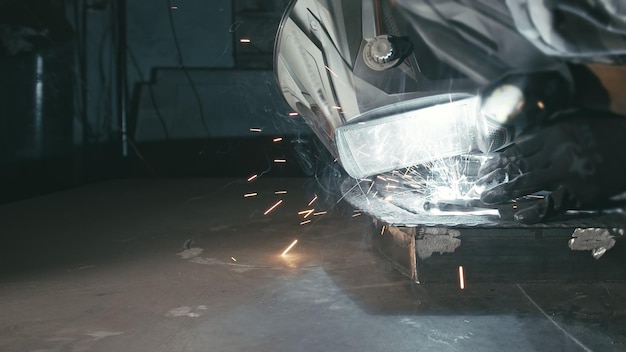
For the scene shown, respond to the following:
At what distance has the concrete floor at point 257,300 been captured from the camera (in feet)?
4.95

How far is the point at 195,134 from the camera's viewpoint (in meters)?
5.47

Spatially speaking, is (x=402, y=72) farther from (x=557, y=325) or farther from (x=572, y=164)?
(x=557, y=325)

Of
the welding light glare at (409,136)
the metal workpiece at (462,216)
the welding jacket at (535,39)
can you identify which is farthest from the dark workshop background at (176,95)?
the welding jacket at (535,39)

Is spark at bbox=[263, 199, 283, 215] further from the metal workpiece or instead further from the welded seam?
the welded seam

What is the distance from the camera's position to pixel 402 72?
83.3 inches

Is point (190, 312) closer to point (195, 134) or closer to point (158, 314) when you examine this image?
point (158, 314)

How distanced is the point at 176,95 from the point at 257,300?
3.94m

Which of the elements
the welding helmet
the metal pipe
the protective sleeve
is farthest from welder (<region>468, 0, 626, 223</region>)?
the metal pipe

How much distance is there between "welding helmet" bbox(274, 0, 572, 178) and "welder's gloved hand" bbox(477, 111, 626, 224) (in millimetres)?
145

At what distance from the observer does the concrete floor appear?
1508 mm

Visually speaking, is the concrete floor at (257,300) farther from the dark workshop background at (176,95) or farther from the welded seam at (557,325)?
the dark workshop background at (176,95)

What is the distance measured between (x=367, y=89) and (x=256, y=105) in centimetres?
334

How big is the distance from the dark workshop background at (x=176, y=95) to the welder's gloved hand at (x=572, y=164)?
3359 millimetres

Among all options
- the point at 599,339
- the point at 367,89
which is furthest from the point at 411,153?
the point at 599,339
